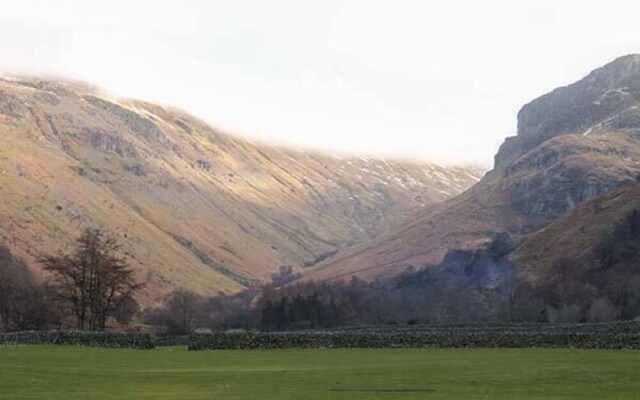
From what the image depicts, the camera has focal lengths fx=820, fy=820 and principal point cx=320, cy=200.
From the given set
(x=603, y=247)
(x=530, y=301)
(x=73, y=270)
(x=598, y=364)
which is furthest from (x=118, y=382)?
(x=603, y=247)

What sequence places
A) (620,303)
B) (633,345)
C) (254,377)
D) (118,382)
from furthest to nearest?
(620,303) → (633,345) → (254,377) → (118,382)

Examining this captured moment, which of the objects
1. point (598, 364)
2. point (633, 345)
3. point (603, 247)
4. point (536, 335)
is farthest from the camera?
point (603, 247)

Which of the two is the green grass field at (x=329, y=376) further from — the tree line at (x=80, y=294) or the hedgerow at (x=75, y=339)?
the tree line at (x=80, y=294)

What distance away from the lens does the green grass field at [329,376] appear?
Result: 35.6 metres

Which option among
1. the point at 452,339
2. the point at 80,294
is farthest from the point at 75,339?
the point at 80,294

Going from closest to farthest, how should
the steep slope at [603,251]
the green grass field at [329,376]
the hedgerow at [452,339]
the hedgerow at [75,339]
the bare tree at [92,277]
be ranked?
the green grass field at [329,376] < the hedgerow at [452,339] < the hedgerow at [75,339] < the bare tree at [92,277] < the steep slope at [603,251]

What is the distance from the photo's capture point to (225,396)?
35375 mm

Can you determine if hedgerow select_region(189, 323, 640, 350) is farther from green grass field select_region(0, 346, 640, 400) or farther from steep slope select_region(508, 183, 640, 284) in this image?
steep slope select_region(508, 183, 640, 284)

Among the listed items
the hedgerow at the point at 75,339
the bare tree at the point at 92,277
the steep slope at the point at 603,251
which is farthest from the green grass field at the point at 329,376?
the steep slope at the point at 603,251

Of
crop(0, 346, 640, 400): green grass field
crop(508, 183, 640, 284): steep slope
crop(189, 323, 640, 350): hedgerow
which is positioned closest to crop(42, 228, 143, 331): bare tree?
crop(189, 323, 640, 350): hedgerow

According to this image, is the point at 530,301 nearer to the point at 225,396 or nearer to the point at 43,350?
the point at 43,350

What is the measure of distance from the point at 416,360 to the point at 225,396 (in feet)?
85.4

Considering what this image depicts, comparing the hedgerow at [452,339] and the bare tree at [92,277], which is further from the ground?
the bare tree at [92,277]

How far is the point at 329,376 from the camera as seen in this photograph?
45.3 meters
